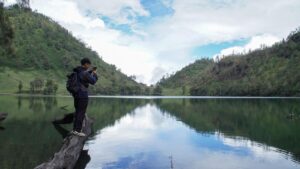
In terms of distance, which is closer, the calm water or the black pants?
the black pants

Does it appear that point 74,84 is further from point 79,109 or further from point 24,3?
point 24,3

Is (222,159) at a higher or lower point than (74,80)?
lower

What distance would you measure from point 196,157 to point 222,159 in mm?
1809

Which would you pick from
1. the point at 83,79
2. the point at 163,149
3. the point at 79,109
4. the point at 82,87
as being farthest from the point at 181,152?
the point at 83,79

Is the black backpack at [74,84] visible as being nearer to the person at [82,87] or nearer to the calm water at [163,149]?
the person at [82,87]

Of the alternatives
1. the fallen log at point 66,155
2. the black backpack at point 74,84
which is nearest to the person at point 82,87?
the black backpack at point 74,84

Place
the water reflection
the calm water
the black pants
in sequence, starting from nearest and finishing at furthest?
1. the black pants
2. the calm water
3. the water reflection

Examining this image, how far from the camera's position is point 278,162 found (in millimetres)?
25391

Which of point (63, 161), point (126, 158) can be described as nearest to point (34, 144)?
point (126, 158)

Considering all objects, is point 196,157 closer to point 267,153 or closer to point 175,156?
point 175,156

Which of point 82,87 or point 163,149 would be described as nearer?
point 82,87

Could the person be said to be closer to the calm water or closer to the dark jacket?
the dark jacket

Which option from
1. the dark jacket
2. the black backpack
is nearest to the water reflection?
the dark jacket

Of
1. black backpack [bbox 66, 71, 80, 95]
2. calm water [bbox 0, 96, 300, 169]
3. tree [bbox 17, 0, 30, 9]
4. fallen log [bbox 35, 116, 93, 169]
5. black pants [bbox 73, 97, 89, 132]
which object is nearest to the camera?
fallen log [bbox 35, 116, 93, 169]
